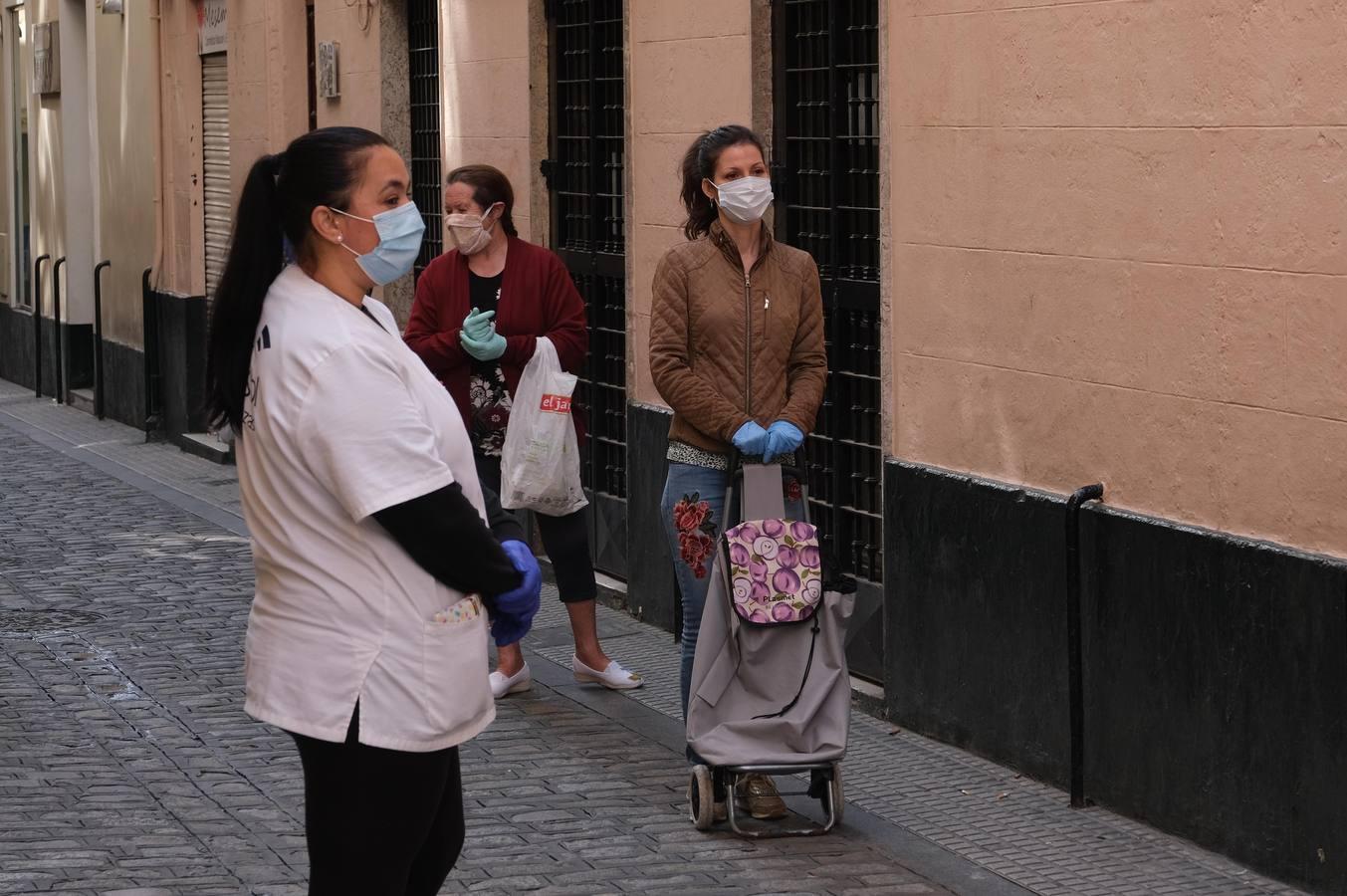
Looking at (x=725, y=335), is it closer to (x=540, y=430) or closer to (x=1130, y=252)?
(x=1130, y=252)

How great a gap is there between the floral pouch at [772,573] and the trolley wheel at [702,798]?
47 cm

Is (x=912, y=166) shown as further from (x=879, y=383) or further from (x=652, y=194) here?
(x=652, y=194)

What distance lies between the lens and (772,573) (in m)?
6.32

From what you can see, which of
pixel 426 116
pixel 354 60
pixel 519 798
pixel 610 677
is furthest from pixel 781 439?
pixel 354 60

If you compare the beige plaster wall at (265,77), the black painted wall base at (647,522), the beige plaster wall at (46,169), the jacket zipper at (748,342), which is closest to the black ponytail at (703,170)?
the jacket zipper at (748,342)

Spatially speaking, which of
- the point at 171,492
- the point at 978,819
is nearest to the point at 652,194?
the point at 978,819

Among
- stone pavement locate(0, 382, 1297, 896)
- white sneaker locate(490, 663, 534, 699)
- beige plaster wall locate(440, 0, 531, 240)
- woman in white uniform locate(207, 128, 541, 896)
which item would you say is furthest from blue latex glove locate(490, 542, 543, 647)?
beige plaster wall locate(440, 0, 531, 240)

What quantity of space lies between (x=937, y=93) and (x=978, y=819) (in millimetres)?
2381

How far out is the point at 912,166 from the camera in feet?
25.0

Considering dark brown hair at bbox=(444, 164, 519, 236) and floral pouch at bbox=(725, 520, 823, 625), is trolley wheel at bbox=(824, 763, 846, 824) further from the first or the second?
dark brown hair at bbox=(444, 164, 519, 236)

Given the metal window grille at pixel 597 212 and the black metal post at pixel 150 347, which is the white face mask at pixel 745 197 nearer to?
the metal window grille at pixel 597 212

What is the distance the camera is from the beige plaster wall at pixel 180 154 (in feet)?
57.4

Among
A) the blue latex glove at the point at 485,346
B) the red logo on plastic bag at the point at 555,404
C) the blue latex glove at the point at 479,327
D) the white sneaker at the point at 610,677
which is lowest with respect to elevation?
the white sneaker at the point at 610,677

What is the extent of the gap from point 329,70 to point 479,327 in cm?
671
